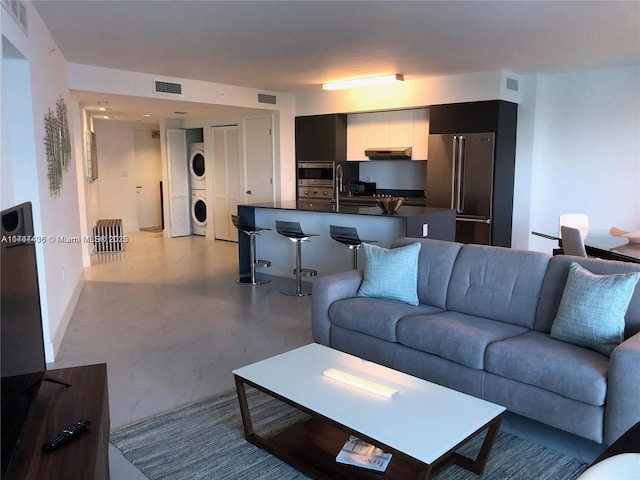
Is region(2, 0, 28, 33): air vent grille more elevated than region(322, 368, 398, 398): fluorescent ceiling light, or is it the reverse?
region(2, 0, 28, 33): air vent grille

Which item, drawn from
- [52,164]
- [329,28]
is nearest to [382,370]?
[329,28]

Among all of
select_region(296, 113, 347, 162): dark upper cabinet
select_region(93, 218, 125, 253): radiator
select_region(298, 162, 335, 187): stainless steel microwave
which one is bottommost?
select_region(93, 218, 125, 253): radiator

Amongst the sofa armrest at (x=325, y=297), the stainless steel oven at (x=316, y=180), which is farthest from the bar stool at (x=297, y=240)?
Result: the stainless steel oven at (x=316, y=180)

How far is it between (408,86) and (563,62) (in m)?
1.92

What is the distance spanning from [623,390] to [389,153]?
5.43 metres

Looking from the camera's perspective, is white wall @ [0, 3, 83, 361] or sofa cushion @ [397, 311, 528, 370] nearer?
sofa cushion @ [397, 311, 528, 370]

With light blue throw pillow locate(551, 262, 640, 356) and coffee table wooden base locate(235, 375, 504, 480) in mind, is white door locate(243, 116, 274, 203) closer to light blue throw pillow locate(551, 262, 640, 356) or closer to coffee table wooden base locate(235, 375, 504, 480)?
coffee table wooden base locate(235, 375, 504, 480)

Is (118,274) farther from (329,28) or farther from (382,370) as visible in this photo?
(382,370)

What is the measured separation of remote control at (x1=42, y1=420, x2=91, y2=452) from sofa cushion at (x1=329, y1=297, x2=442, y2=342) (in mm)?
1811

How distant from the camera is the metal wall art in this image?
13.3 ft

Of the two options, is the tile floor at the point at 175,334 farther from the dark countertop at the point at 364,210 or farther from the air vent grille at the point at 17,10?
the air vent grille at the point at 17,10

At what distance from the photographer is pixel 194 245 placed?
899cm

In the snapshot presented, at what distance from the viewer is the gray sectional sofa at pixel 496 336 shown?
2.30 m

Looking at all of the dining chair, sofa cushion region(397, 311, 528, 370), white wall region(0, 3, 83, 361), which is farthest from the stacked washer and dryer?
sofa cushion region(397, 311, 528, 370)
